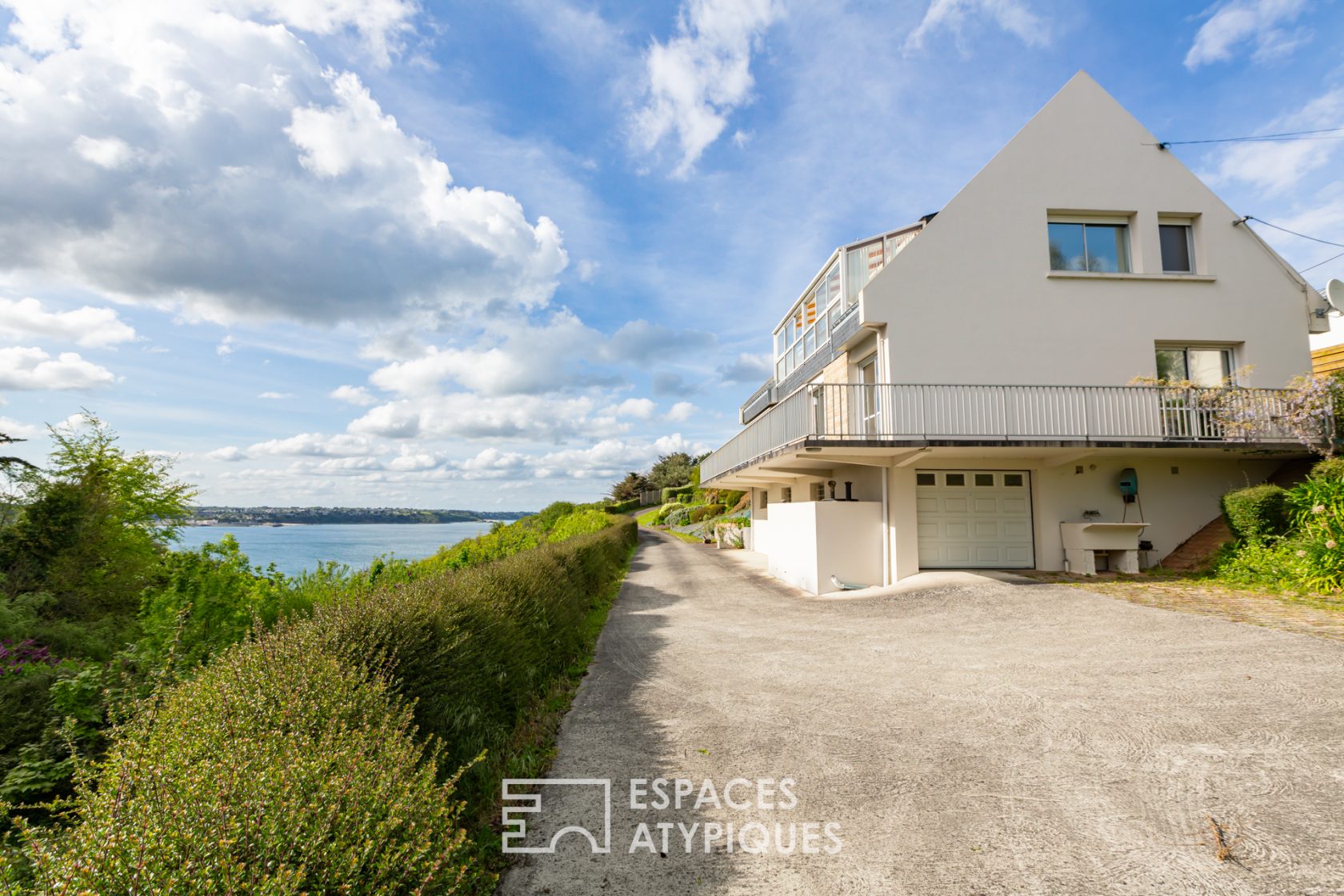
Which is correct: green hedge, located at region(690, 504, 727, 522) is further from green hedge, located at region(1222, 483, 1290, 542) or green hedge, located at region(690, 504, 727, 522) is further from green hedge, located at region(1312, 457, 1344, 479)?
green hedge, located at region(1312, 457, 1344, 479)

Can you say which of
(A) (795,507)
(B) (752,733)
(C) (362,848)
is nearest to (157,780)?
Result: (C) (362,848)

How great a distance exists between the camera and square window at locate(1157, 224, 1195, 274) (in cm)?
1461

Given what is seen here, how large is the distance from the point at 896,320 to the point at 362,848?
13.3 m

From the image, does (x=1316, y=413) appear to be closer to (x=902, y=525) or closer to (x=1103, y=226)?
(x=1103, y=226)

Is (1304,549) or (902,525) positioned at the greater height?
(902,525)

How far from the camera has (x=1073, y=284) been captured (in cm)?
1393

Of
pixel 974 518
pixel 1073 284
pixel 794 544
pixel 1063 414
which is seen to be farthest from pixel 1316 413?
pixel 794 544

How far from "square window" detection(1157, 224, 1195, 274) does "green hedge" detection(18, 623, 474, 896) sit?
18298mm

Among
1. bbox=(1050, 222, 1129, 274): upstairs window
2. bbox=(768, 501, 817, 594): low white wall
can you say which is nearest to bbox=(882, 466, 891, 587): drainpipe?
bbox=(768, 501, 817, 594): low white wall

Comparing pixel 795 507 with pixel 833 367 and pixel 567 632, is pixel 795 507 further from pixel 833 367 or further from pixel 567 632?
pixel 567 632

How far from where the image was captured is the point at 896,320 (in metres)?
13.3

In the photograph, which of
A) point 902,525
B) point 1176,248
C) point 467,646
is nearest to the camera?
point 467,646

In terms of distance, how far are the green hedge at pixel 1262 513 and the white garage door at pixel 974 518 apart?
3.55m

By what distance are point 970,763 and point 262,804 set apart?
425cm
